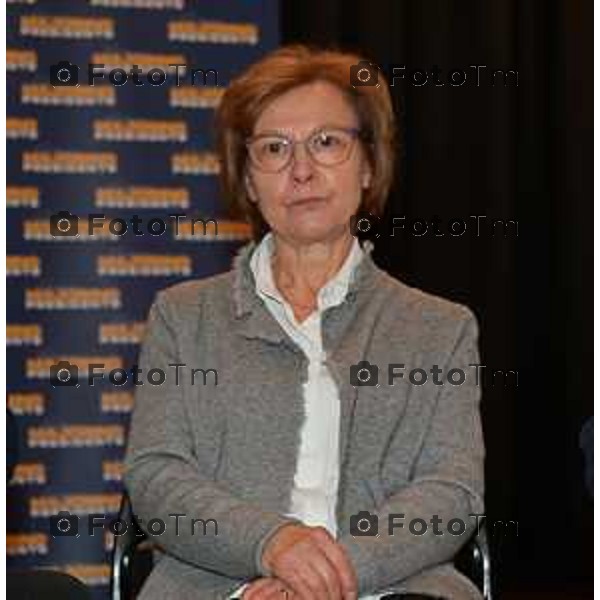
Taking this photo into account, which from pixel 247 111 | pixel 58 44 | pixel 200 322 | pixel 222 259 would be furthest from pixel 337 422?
pixel 58 44

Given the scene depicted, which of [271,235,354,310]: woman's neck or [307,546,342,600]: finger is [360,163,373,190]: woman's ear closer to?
[271,235,354,310]: woman's neck

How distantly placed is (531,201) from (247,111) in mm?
2530

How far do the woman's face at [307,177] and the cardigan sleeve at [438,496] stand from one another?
24cm

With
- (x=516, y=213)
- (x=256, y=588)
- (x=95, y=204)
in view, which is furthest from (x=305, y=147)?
(x=516, y=213)

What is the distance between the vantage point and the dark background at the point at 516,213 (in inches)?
153

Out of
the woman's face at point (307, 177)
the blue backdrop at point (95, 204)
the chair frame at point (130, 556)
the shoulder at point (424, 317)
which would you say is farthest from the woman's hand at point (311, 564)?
the blue backdrop at point (95, 204)

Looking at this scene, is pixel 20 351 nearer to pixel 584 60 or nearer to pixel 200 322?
pixel 200 322

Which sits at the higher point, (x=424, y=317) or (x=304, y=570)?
(x=424, y=317)

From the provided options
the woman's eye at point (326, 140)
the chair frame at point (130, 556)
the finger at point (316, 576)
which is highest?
the woman's eye at point (326, 140)

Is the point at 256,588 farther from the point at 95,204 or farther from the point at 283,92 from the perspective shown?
the point at 95,204

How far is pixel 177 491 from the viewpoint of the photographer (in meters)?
1.49

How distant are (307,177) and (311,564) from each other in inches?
20.8

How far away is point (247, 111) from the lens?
165cm

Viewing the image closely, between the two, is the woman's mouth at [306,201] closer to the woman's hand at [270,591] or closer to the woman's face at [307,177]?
the woman's face at [307,177]
